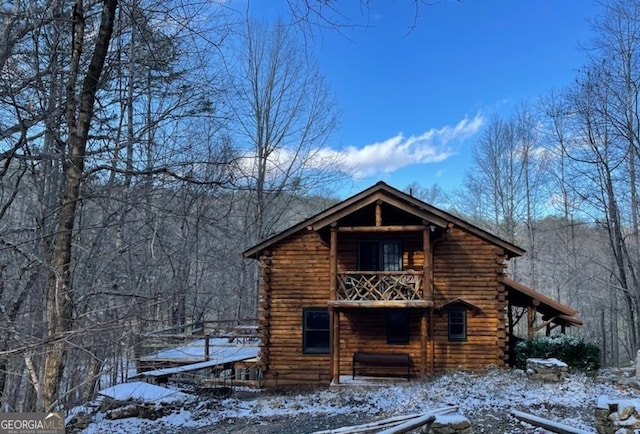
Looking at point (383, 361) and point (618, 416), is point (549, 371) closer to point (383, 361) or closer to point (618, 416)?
point (383, 361)

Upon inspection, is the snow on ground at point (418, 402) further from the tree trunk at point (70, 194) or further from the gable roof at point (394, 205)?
the tree trunk at point (70, 194)

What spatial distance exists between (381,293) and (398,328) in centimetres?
206

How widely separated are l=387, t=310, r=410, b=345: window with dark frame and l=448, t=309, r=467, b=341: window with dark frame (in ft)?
5.08

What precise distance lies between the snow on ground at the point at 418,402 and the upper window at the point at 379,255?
424cm

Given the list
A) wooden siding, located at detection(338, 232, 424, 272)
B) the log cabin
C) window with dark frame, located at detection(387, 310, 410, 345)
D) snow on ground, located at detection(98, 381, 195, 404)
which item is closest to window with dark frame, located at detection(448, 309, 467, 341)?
the log cabin

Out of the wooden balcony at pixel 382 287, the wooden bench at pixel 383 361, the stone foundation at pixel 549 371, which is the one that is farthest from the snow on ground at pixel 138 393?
the stone foundation at pixel 549 371

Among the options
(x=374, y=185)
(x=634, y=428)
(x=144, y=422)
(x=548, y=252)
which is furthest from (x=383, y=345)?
(x=548, y=252)

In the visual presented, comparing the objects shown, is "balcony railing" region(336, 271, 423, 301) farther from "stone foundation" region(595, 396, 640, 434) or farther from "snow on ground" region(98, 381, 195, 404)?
"stone foundation" region(595, 396, 640, 434)

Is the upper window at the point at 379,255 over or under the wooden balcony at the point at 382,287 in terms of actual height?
over

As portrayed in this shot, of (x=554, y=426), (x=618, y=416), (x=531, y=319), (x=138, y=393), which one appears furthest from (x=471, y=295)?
(x=138, y=393)

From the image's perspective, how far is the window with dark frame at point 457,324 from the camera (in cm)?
1659

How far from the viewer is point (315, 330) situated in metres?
17.1

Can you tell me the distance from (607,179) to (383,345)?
1873 cm

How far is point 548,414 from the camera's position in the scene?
1077 centimetres
